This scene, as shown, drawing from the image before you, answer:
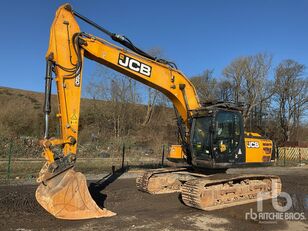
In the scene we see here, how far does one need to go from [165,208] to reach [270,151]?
4160 millimetres

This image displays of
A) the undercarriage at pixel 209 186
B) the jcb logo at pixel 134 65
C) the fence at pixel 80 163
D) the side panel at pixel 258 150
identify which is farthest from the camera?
the fence at pixel 80 163

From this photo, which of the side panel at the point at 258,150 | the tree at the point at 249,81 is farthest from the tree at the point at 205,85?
the side panel at the point at 258,150

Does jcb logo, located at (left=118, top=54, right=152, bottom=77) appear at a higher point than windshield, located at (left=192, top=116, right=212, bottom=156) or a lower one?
higher

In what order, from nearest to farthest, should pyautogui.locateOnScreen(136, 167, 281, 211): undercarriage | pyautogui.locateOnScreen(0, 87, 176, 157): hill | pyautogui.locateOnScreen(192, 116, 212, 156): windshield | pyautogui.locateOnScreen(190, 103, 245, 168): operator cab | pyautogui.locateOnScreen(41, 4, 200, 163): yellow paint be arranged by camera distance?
pyautogui.locateOnScreen(41, 4, 200, 163): yellow paint < pyautogui.locateOnScreen(136, 167, 281, 211): undercarriage < pyautogui.locateOnScreen(190, 103, 245, 168): operator cab < pyautogui.locateOnScreen(192, 116, 212, 156): windshield < pyautogui.locateOnScreen(0, 87, 176, 157): hill

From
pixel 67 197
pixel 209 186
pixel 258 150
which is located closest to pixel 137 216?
pixel 67 197

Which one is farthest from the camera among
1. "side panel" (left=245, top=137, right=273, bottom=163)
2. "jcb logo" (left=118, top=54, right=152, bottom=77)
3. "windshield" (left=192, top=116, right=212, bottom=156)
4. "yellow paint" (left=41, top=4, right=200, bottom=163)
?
"side panel" (left=245, top=137, right=273, bottom=163)

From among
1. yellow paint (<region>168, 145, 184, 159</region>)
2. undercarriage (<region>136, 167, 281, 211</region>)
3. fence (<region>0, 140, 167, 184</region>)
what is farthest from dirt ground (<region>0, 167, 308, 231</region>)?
fence (<region>0, 140, 167, 184</region>)

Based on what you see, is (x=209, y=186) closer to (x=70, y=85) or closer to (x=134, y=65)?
(x=134, y=65)

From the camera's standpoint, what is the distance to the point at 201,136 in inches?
384

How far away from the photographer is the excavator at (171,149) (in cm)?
700

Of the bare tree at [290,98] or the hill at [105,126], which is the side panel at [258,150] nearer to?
the hill at [105,126]

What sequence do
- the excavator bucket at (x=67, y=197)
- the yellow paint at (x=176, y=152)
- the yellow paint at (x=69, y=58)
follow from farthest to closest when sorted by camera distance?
the yellow paint at (x=176, y=152) → the yellow paint at (x=69, y=58) → the excavator bucket at (x=67, y=197)

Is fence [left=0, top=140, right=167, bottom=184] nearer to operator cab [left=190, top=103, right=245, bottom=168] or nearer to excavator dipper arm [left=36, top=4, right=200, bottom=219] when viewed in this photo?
excavator dipper arm [left=36, top=4, right=200, bottom=219]

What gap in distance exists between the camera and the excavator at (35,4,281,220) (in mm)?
7000
